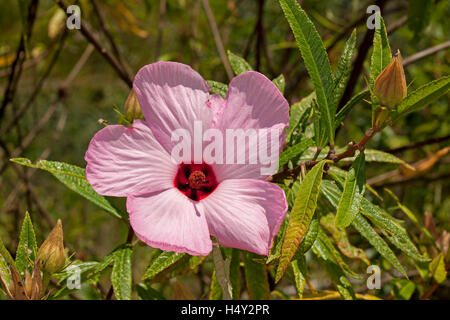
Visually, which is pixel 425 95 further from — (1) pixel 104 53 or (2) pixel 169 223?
(1) pixel 104 53

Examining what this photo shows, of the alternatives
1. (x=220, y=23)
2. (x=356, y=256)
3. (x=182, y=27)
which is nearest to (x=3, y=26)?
(x=182, y=27)

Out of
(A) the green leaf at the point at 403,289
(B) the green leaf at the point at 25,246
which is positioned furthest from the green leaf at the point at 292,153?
(A) the green leaf at the point at 403,289

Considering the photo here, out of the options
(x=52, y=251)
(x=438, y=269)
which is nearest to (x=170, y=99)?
(x=52, y=251)

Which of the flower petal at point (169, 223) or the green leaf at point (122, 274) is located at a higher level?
the flower petal at point (169, 223)

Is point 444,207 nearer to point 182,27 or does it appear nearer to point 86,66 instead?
point 182,27

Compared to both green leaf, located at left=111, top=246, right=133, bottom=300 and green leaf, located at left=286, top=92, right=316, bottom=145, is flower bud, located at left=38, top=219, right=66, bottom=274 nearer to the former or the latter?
green leaf, located at left=111, top=246, right=133, bottom=300

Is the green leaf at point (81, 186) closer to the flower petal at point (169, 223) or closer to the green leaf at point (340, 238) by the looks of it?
the flower petal at point (169, 223)
